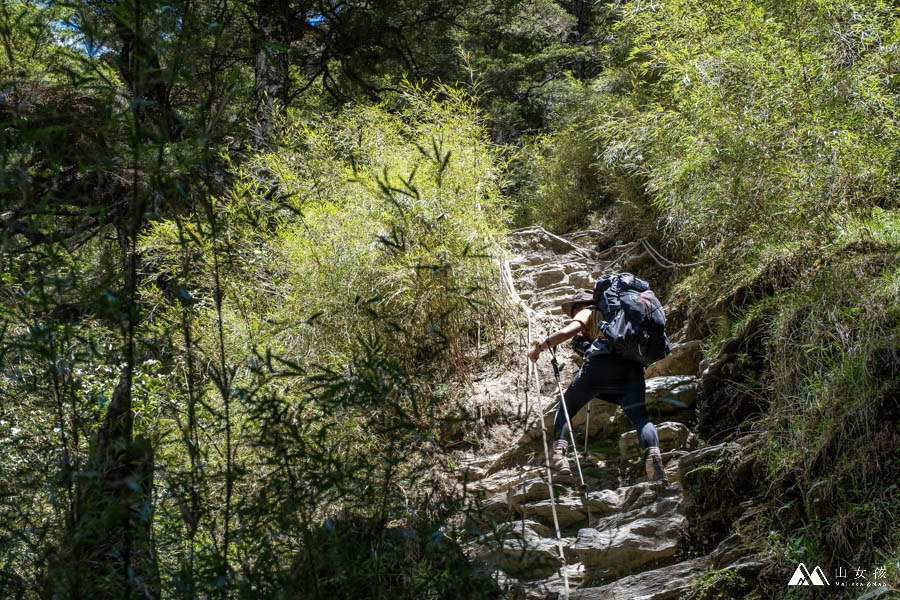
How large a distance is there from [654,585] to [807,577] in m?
0.60

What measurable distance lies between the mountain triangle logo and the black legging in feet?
3.63

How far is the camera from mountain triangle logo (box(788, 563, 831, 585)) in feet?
7.62

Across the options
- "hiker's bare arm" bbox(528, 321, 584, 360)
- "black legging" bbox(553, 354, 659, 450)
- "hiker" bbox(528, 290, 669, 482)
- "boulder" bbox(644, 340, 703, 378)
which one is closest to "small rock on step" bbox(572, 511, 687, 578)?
"hiker" bbox(528, 290, 669, 482)

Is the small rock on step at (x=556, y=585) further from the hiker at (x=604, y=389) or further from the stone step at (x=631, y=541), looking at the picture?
the hiker at (x=604, y=389)

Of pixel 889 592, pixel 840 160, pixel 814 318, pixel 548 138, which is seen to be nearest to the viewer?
pixel 889 592

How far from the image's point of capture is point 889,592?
79.1 inches

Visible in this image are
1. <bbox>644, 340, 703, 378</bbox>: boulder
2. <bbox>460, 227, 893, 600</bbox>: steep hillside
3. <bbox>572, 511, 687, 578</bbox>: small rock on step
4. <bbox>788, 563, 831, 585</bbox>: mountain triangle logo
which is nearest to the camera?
<bbox>788, 563, 831, 585</bbox>: mountain triangle logo

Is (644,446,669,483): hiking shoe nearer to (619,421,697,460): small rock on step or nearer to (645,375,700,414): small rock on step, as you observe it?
(619,421,697,460): small rock on step

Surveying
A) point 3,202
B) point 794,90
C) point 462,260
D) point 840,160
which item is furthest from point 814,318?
point 3,202

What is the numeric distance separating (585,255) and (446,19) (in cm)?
353

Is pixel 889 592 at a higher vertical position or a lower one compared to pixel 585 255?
lower

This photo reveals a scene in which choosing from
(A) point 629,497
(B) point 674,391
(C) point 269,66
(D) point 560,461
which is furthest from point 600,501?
(C) point 269,66

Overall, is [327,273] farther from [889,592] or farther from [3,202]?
[889,592]

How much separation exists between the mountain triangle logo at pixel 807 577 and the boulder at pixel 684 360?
79.0 inches
